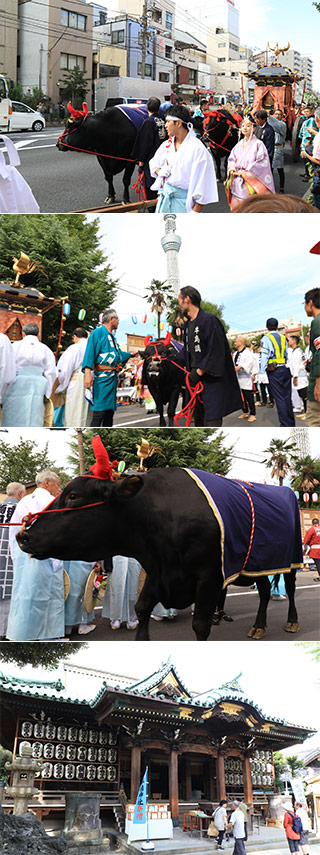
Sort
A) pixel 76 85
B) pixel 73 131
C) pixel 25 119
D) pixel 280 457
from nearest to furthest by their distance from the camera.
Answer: pixel 280 457 < pixel 73 131 < pixel 76 85 < pixel 25 119

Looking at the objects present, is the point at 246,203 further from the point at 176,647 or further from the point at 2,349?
the point at 176,647

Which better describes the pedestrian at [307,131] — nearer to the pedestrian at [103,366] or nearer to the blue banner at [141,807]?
the pedestrian at [103,366]

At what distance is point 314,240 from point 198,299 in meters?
1.02

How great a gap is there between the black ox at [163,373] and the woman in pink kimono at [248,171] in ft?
4.76

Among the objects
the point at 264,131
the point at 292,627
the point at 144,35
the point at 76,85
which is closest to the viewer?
the point at 292,627

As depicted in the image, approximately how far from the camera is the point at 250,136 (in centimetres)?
611

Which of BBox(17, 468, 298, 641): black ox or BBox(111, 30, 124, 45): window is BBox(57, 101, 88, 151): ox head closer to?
BBox(111, 30, 124, 45): window

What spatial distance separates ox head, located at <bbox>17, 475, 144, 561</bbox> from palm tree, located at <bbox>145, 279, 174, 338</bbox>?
62.8 inches

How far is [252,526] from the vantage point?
15.0ft

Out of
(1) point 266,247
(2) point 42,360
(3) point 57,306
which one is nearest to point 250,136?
(1) point 266,247

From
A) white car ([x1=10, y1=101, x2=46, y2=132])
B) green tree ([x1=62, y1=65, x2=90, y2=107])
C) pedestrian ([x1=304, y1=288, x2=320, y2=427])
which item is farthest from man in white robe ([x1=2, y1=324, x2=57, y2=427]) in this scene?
white car ([x1=10, y1=101, x2=46, y2=132])

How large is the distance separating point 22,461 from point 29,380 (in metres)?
0.66

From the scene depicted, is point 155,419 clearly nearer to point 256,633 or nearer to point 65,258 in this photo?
point 65,258

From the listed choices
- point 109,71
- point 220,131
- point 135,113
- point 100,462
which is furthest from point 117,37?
point 100,462
